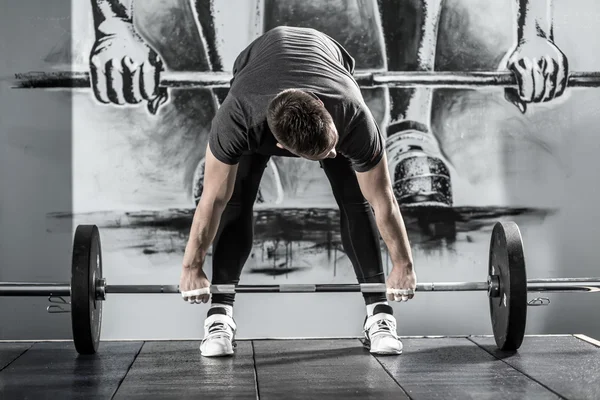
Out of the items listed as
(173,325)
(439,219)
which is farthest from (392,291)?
(173,325)

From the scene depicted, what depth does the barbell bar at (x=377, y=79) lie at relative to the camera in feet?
10.6

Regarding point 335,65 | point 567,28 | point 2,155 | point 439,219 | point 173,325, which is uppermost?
point 567,28

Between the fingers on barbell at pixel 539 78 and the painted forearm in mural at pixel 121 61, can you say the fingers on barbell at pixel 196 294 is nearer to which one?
the painted forearm in mural at pixel 121 61

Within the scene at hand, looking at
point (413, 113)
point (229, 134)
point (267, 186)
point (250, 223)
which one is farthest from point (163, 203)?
point (229, 134)

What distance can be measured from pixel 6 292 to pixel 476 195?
1833 mm

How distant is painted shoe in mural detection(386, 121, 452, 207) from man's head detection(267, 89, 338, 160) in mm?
1352

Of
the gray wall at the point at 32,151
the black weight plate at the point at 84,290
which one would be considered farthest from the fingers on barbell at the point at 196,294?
the gray wall at the point at 32,151

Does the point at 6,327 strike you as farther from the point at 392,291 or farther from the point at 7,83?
the point at 392,291

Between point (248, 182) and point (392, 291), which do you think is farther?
point (248, 182)

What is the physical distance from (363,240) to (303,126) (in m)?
0.75

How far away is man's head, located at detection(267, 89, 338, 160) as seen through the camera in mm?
1992

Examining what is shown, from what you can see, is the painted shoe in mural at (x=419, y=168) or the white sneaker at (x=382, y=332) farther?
the painted shoe in mural at (x=419, y=168)

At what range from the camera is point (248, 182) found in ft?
8.59

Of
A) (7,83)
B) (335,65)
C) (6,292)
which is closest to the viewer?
(335,65)
